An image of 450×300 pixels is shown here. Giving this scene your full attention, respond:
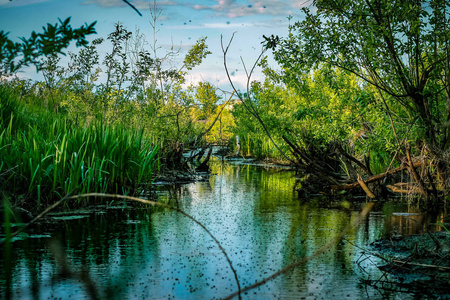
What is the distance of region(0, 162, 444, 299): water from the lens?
11.1 feet

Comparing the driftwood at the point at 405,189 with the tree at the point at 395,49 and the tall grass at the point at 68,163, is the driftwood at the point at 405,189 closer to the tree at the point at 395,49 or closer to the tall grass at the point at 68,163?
the tree at the point at 395,49

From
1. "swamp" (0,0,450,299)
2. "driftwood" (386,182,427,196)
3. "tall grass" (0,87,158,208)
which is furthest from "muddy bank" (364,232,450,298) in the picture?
"tall grass" (0,87,158,208)

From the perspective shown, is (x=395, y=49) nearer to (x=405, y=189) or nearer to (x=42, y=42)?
(x=405, y=189)

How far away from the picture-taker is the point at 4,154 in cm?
593

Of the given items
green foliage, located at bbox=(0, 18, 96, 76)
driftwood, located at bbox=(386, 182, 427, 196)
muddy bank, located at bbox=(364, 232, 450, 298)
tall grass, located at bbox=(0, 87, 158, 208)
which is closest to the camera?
green foliage, located at bbox=(0, 18, 96, 76)

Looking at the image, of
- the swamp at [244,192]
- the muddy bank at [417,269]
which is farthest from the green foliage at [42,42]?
the muddy bank at [417,269]

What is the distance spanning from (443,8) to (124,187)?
5126 mm

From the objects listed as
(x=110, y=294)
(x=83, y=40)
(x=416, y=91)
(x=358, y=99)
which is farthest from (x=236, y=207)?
(x=83, y=40)

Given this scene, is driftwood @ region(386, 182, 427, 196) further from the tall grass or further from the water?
the tall grass

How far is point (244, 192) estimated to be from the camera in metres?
8.41

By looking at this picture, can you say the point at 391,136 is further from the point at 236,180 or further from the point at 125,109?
the point at 125,109

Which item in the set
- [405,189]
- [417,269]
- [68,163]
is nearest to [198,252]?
[417,269]

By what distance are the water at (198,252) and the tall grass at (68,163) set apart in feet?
1.69

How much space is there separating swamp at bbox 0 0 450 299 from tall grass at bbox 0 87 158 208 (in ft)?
0.09
